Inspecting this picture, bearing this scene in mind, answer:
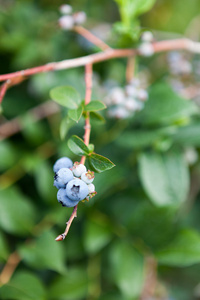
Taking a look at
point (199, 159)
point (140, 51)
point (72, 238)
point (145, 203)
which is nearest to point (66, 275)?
point (72, 238)

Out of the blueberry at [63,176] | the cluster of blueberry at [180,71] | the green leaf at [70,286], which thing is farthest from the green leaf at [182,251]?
A: the blueberry at [63,176]

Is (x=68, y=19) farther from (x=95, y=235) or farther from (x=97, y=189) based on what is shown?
(x=95, y=235)

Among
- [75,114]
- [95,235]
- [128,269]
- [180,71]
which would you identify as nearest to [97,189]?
[95,235]

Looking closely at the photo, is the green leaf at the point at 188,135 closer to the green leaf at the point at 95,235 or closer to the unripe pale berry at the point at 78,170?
the green leaf at the point at 95,235

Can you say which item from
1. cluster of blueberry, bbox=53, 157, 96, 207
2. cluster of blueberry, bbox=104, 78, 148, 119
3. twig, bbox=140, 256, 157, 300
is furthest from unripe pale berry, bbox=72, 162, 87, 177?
twig, bbox=140, 256, 157, 300

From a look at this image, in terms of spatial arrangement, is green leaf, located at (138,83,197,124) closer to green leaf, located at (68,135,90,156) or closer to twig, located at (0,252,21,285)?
green leaf, located at (68,135,90,156)
